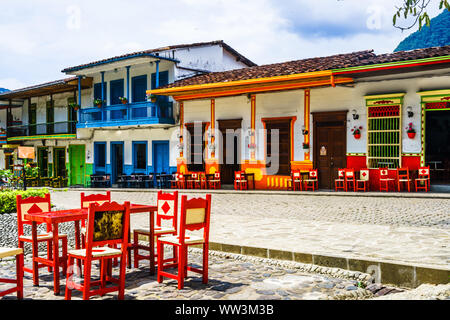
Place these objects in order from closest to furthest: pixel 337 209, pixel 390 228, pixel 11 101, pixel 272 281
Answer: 1. pixel 272 281
2. pixel 390 228
3. pixel 337 209
4. pixel 11 101

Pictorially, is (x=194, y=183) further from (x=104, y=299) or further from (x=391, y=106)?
(x=104, y=299)

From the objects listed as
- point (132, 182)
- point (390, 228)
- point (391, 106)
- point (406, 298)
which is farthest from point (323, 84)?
point (406, 298)

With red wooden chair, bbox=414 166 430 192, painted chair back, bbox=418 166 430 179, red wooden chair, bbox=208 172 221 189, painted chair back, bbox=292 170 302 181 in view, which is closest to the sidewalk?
red wooden chair, bbox=414 166 430 192

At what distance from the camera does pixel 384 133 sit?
14961 millimetres

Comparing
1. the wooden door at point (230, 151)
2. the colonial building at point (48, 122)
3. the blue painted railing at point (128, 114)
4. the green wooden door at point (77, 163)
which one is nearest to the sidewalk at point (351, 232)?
the wooden door at point (230, 151)

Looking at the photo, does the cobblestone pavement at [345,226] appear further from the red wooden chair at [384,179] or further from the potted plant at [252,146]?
the potted plant at [252,146]

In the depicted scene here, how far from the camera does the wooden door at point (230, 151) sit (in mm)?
18547

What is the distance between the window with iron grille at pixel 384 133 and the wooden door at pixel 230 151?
529cm

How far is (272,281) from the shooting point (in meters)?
5.14

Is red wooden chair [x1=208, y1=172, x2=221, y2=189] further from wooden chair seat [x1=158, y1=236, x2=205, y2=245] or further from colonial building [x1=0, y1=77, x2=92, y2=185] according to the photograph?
wooden chair seat [x1=158, y1=236, x2=205, y2=245]

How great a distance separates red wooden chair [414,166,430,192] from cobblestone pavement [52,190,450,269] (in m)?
1.63

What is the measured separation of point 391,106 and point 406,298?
11.8 m

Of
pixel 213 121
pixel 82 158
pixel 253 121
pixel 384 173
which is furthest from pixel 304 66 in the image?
pixel 82 158

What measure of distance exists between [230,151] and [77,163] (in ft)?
35.9
